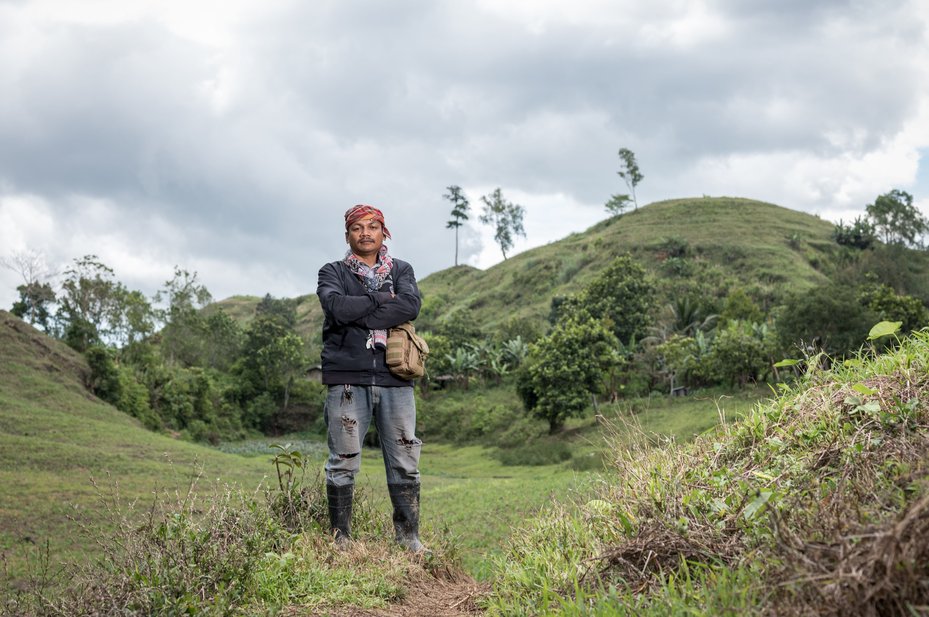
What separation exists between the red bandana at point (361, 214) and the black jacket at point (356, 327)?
45 cm

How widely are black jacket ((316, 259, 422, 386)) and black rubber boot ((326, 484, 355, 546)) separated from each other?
0.75 m

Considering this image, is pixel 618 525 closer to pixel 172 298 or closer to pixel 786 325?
pixel 786 325

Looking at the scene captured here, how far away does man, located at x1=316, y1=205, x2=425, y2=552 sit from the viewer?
16.6 ft

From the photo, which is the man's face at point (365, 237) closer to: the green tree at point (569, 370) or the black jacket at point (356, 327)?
the black jacket at point (356, 327)

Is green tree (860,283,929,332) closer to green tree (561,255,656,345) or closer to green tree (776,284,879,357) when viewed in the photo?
green tree (776,284,879,357)

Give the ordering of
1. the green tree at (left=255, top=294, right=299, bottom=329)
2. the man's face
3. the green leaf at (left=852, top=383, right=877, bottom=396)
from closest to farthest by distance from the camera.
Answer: the green leaf at (left=852, top=383, right=877, bottom=396) < the man's face < the green tree at (left=255, top=294, right=299, bottom=329)

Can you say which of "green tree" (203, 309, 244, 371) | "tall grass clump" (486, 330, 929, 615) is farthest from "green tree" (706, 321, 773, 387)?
"green tree" (203, 309, 244, 371)

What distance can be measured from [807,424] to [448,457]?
34.4 meters

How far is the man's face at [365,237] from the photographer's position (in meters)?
5.43

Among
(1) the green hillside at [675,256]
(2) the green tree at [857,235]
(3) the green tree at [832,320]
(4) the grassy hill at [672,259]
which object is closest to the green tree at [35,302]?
(4) the grassy hill at [672,259]

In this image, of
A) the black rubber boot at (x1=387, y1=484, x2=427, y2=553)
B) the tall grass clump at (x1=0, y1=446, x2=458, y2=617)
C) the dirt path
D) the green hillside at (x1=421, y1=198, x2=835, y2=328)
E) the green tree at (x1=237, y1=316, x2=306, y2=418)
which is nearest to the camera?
the tall grass clump at (x1=0, y1=446, x2=458, y2=617)

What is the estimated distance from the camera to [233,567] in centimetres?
364

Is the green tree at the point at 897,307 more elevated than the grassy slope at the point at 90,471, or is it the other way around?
the green tree at the point at 897,307

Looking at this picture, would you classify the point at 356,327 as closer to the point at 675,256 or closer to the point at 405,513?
the point at 405,513
